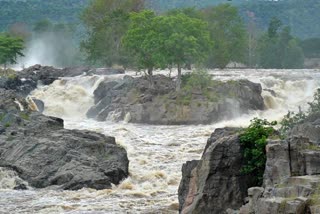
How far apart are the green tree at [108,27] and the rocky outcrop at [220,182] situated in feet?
200

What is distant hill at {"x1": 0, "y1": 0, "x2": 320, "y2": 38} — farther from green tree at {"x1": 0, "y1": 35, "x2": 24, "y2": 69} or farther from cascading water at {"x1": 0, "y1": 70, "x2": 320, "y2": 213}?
cascading water at {"x1": 0, "y1": 70, "x2": 320, "y2": 213}

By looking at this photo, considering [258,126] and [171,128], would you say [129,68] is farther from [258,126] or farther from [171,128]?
[258,126]

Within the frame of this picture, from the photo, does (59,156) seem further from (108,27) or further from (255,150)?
(108,27)

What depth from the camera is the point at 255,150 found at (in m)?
21.8

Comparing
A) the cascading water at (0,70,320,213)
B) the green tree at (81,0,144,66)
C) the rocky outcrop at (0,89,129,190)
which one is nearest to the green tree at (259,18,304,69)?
the green tree at (81,0,144,66)

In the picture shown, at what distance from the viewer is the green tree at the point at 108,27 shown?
8419 centimetres

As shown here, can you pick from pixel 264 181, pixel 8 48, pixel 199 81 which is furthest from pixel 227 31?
pixel 264 181

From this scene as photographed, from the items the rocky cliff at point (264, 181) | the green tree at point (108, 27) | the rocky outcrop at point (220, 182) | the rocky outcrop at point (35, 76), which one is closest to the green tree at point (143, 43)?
the rocky outcrop at point (35, 76)

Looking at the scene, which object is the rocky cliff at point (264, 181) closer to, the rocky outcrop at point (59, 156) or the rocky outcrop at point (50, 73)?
the rocky outcrop at point (59, 156)

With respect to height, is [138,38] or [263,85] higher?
[138,38]

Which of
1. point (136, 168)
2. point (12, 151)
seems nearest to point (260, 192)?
point (136, 168)

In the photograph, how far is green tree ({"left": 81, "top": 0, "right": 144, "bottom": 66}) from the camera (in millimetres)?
84188

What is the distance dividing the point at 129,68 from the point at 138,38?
2488 cm

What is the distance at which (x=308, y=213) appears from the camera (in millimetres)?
15891
